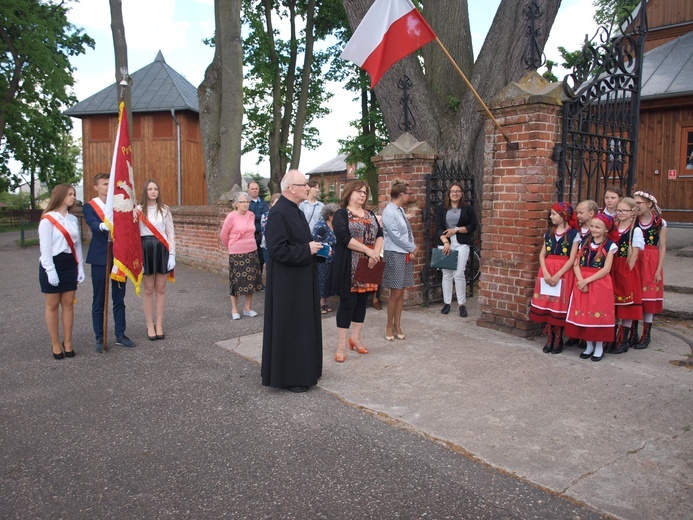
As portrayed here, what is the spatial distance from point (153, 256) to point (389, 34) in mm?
3678

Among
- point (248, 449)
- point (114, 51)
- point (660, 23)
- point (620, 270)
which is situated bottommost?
point (248, 449)

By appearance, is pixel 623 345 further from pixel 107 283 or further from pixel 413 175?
pixel 107 283

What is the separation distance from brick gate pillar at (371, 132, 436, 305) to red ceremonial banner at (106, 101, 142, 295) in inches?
139

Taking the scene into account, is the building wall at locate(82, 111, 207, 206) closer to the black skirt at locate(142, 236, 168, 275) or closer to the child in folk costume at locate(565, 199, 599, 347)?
the black skirt at locate(142, 236, 168, 275)

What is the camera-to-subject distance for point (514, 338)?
623 centimetres

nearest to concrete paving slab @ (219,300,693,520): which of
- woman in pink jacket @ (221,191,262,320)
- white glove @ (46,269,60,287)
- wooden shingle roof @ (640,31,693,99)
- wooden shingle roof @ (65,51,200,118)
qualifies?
woman in pink jacket @ (221,191,262,320)

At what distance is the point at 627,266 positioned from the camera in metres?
5.57

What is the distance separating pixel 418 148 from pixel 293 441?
5.04 metres

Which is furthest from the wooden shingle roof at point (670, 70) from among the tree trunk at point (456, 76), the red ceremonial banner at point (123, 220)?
the red ceremonial banner at point (123, 220)

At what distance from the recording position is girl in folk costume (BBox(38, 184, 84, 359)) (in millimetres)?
5582

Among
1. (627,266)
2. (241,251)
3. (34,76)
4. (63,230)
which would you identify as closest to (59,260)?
(63,230)

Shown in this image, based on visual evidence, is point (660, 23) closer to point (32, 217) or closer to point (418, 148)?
point (418, 148)

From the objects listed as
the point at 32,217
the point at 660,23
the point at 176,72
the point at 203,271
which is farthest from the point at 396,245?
the point at 32,217

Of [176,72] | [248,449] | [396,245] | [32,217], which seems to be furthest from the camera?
[32,217]
